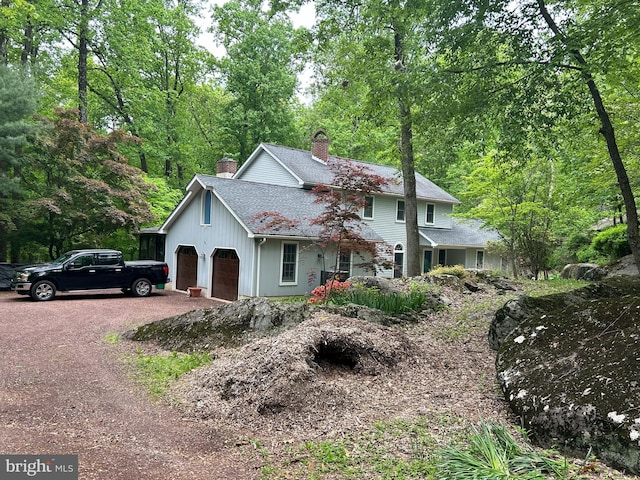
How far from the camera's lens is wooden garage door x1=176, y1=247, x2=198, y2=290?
1921 centimetres

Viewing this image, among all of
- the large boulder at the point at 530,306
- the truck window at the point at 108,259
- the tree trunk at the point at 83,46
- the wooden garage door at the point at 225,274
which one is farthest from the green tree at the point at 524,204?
the tree trunk at the point at 83,46

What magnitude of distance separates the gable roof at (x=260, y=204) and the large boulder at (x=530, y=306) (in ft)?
30.4

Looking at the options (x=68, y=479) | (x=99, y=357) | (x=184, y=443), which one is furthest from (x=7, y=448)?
(x=99, y=357)

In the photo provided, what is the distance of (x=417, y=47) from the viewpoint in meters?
10.6

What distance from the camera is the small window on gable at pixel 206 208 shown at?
A: 18.1 m

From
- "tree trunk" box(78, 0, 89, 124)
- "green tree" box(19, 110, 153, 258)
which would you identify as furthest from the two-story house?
"tree trunk" box(78, 0, 89, 124)

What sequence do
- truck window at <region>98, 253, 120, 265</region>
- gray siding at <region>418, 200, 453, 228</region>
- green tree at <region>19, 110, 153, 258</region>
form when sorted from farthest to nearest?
1. gray siding at <region>418, 200, 453, 228</region>
2. green tree at <region>19, 110, 153, 258</region>
3. truck window at <region>98, 253, 120, 265</region>

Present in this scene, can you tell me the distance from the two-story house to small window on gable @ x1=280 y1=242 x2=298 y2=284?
Answer: 0.13 ft

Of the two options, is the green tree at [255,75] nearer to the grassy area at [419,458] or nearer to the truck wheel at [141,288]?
the truck wheel at [141,288]

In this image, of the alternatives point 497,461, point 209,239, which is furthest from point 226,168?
point 497,461

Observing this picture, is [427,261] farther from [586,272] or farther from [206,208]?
[206,208]

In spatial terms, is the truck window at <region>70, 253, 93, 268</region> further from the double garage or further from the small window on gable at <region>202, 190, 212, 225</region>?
the small window on gable at <region>202, 190, 212, 225</region>

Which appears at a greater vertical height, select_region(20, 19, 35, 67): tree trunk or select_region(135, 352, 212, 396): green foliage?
select_region(20, 19, 35, 67): tree trunk

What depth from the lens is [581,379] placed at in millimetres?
3867
